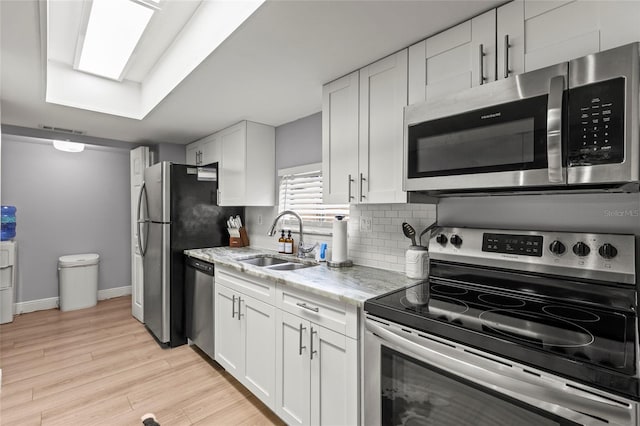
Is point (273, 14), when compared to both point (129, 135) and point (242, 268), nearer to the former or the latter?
Result: point (242, 268)

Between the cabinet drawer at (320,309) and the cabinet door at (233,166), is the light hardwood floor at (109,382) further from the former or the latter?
the cabinet door at (233,166)

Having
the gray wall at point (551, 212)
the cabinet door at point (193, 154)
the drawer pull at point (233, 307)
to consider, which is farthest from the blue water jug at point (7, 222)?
the gray wall at point (551, 212)

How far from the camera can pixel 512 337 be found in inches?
37.9

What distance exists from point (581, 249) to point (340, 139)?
53.0 inches

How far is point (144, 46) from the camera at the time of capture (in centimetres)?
233

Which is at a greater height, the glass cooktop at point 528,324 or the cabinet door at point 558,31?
the cabinet door at point 558,31

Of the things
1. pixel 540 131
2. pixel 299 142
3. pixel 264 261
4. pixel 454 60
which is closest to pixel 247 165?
pixel 299 142

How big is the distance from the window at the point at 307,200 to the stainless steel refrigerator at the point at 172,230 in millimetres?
Answer: 793

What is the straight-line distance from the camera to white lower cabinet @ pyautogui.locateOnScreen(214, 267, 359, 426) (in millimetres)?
1477

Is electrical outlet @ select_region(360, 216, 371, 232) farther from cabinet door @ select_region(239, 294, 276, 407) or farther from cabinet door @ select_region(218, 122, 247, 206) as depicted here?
cabinet door @ select_region(218, 122, 247, 206)

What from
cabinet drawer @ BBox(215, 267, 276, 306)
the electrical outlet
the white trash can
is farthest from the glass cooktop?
the white trash can

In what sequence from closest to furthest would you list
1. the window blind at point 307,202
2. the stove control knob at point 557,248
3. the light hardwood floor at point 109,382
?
the stove control knob at point 557,248 < the light hardwood floor at point 109,382 < the window blind at point 307,202

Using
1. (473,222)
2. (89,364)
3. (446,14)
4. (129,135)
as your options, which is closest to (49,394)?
(89,364)

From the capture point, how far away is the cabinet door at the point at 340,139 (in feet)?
6.31
